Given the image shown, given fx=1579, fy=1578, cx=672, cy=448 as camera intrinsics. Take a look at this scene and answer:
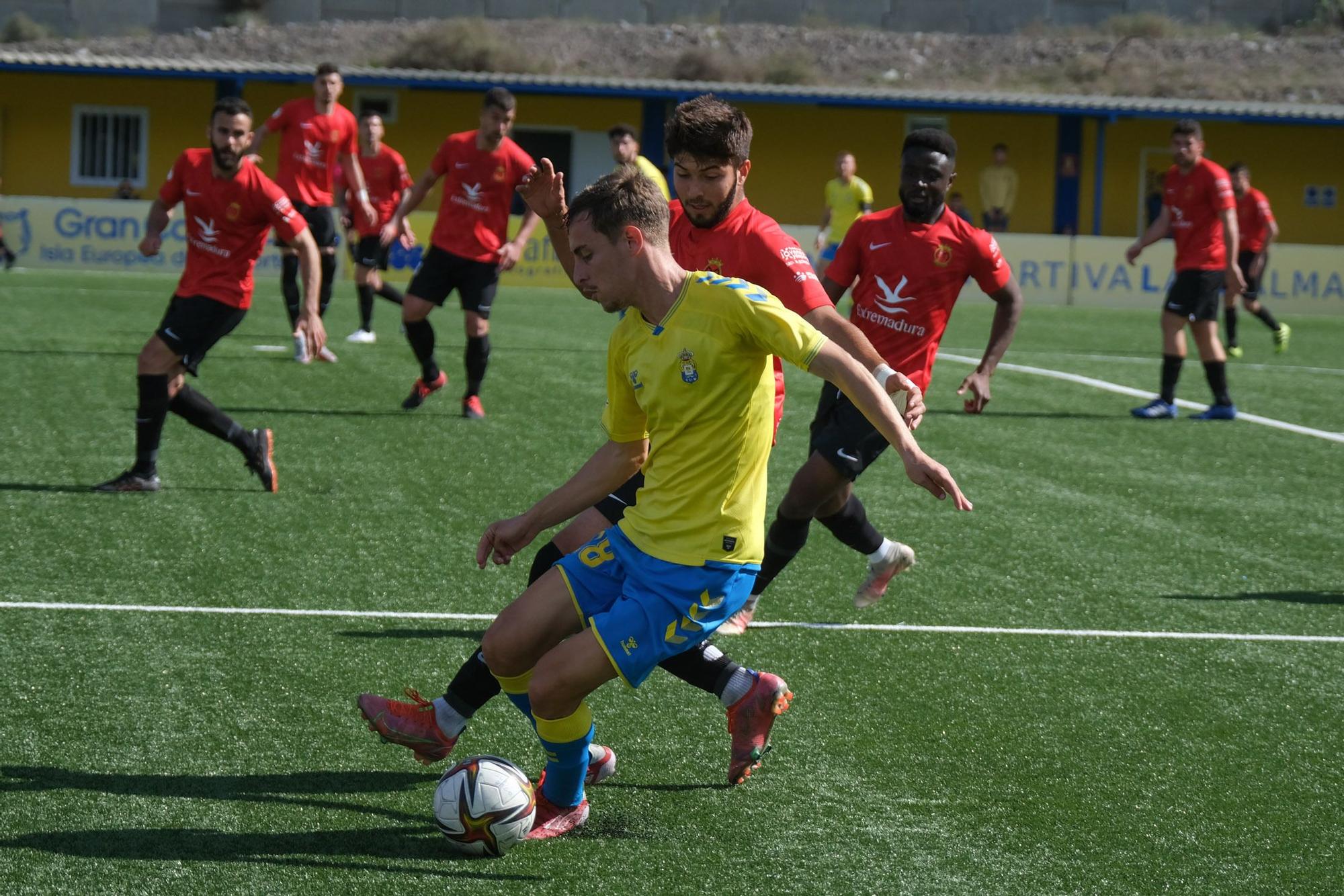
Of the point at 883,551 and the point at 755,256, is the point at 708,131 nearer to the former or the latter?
Result: the point at 755,256

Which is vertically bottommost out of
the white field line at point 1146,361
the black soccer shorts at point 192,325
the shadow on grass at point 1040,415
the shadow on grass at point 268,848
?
the shadow on grass at point 268,848

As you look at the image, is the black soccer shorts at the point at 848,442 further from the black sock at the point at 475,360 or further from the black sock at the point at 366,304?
the black sock at the point at 366,304

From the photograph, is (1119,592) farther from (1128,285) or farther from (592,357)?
(1128,285)

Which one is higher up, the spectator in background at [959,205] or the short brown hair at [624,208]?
the spectator in background at [959,205]

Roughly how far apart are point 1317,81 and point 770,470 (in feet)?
130

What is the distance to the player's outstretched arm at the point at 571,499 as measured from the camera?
393 cm

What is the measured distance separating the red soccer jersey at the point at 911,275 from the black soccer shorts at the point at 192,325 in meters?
3.46

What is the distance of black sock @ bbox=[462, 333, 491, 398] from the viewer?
1088cm

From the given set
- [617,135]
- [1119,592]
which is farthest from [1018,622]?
[617,135]

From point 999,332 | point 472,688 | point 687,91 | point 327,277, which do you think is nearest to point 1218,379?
point 999,332

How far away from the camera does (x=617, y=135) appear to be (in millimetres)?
13578

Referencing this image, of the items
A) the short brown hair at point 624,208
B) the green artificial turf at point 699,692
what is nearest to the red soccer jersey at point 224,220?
the green artificial turf at point 699,692

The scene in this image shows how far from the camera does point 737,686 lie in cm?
439

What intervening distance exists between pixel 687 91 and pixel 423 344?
816 inches
